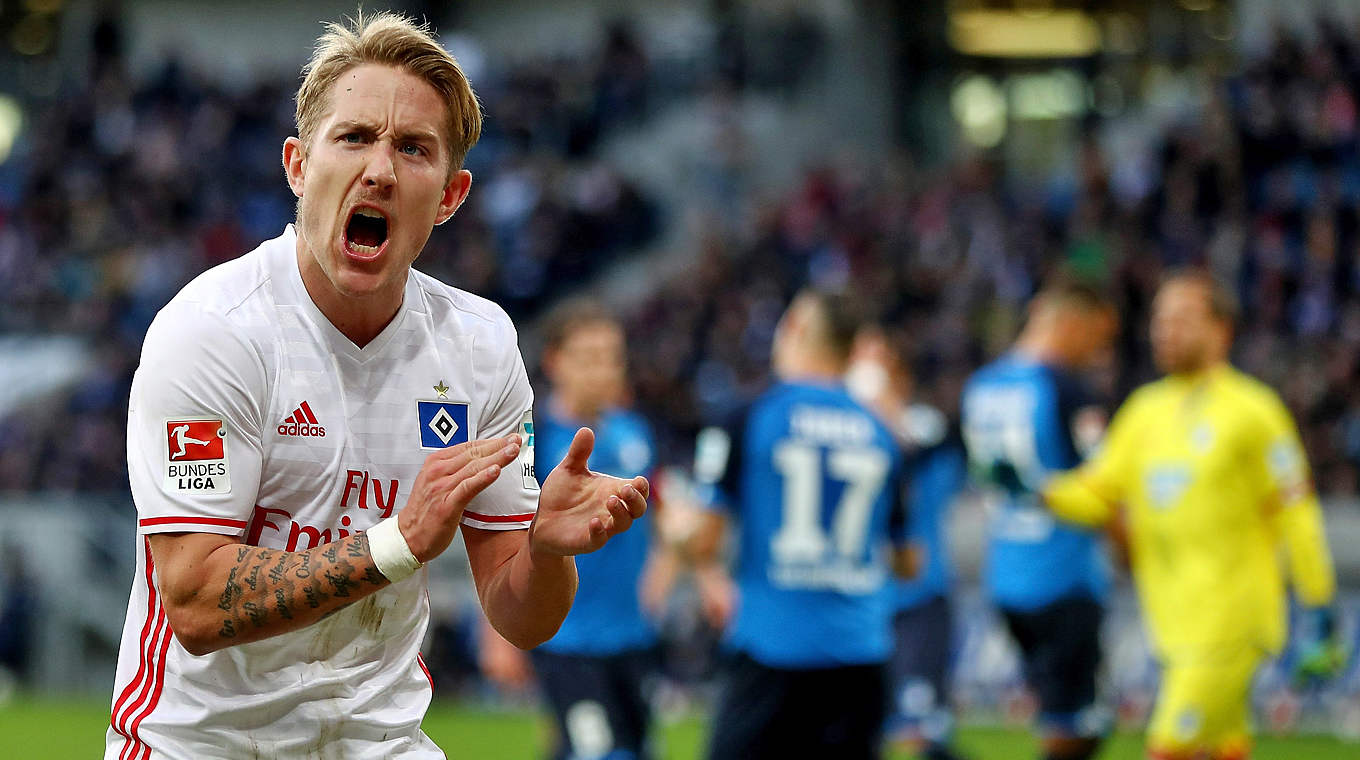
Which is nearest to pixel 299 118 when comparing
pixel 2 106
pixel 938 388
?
pixel 938 388

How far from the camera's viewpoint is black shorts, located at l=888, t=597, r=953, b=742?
10055 millimetres

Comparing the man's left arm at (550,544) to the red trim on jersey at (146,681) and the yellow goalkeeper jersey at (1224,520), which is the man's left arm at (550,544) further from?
the yellow goalkeeper jersey at (1224,520)

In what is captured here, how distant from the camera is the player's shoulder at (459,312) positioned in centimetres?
363

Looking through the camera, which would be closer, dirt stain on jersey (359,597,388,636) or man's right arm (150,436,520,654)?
man's right arm (150,436,520,654)

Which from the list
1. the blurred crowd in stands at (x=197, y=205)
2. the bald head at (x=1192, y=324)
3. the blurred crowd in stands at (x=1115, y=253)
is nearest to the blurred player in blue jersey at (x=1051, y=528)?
the bald head at (x=1192, y=324)

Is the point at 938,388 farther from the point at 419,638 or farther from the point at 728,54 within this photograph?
the point at 419,638

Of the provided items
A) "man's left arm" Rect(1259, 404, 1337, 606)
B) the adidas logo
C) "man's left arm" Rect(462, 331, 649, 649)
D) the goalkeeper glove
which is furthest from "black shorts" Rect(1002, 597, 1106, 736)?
the adidas logo

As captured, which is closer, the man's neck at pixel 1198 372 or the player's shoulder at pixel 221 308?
the player's shoulder at pixel 221 308

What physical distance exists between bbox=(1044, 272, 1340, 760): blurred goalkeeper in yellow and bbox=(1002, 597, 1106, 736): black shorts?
95 centimetres

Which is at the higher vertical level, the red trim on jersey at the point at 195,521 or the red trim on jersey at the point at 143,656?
the red trim on jersey at the point at 195,521

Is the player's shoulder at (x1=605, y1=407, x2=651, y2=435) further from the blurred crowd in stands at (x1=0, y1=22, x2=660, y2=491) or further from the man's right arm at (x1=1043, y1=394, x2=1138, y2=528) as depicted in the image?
the blurred crowd in stands at (x1=0, y1=22, x2=660, y2=491)

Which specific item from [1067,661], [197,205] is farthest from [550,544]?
[197,205]

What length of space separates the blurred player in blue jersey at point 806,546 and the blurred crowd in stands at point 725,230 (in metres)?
8.16

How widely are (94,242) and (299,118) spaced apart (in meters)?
23.8
